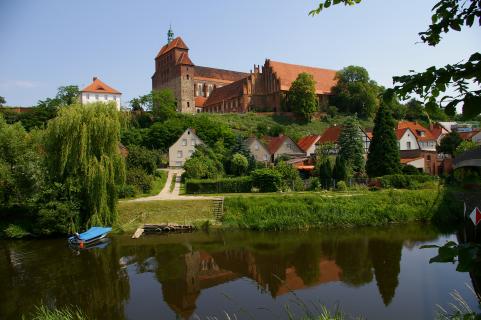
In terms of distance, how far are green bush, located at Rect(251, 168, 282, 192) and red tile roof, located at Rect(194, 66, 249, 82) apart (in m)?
67.6

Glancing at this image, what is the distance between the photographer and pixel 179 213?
29.0 metres

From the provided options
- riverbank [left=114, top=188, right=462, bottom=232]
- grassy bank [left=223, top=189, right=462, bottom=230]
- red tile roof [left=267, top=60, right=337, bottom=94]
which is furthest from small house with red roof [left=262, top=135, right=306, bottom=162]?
red tile roof [left=267, top=60, right=337, bottom=94]

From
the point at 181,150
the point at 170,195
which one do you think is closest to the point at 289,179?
the point at 170,195

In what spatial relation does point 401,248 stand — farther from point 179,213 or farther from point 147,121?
point 147,121

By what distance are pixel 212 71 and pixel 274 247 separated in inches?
3382

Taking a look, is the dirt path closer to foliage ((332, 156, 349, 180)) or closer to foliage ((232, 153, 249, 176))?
foliage ((232, 153, 249, 176))

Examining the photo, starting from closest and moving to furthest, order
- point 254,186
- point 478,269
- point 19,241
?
point 478,269 → point 19,241 → point 254,186

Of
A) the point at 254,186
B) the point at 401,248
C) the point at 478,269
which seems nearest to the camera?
the point at 478,269

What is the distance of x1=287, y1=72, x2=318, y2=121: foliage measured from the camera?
75.2 meters

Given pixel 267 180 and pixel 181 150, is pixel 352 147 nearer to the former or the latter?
pixel 267 180

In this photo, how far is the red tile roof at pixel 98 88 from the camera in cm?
7775

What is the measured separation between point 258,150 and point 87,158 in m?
29.1

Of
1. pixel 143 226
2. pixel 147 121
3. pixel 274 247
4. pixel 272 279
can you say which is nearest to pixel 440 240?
pixel 274 247

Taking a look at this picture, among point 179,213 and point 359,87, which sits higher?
point 359,87
